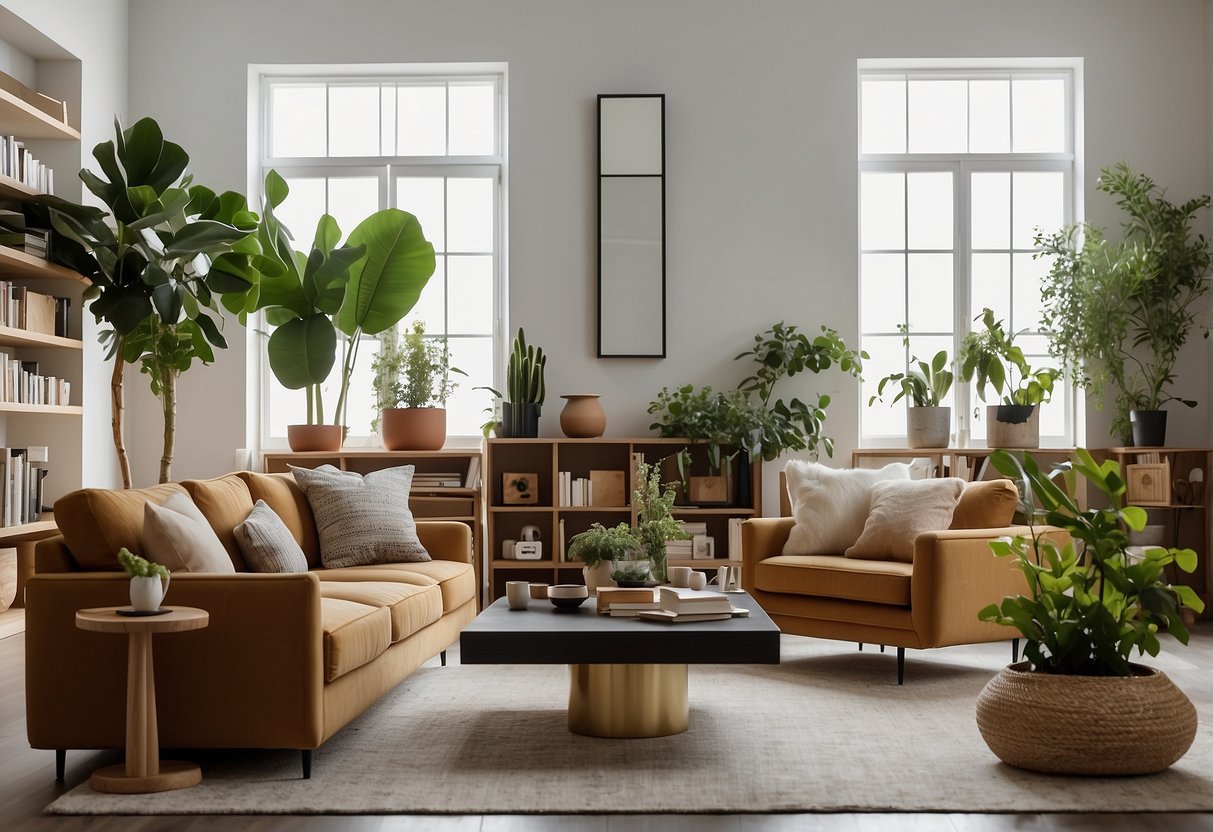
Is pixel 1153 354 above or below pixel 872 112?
below

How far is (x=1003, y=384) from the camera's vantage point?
259 inches

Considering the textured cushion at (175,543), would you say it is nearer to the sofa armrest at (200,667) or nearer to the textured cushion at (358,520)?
the sofa armrest at (200,667)

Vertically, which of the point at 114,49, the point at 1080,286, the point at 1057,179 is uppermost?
the point at 114,49

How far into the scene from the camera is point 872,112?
23.1ft

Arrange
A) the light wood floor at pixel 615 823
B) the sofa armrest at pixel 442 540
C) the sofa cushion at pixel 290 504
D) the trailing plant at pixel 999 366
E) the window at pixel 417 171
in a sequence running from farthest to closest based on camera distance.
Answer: the window at pixel 417 171 → the trailing plant at pixel 999 366 → the sofa armrest at pixel 442 540 → the sofa cushion at pixel 290 504 → the light wood floor at pixel 615 823

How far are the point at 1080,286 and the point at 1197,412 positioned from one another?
1.02 metres

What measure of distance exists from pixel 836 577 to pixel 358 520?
2.00 m

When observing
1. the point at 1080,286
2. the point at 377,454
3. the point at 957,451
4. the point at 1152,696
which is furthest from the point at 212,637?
the point at 1080,286

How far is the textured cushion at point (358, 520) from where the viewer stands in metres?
4.84

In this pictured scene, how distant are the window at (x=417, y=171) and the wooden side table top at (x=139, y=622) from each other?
4011 millimetres

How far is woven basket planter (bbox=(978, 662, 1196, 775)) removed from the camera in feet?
10.4

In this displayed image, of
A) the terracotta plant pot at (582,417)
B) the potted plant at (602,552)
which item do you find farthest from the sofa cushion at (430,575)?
the terracotta plant pot at (582,417)

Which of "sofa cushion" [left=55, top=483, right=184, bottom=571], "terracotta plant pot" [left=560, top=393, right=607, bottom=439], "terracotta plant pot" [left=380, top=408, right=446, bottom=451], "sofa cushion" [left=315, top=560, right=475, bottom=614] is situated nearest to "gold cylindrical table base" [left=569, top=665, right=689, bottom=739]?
"sofa cushion" [left=315, top=560, right=475, bottom=614]

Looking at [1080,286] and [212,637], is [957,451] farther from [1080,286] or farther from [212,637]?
[212,637]
